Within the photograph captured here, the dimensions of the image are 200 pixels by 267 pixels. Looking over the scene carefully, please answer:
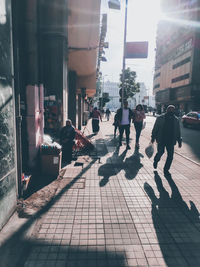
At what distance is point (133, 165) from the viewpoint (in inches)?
271

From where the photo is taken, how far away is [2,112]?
3242mm

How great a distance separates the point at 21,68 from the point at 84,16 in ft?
13.3

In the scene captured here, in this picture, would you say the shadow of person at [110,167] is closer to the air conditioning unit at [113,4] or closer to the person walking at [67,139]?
the person walking at [67,139]

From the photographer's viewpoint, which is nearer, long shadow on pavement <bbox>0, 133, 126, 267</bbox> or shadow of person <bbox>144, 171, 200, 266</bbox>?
long shadow on pavement <bbox>0, 133, 126, 267</bbox>

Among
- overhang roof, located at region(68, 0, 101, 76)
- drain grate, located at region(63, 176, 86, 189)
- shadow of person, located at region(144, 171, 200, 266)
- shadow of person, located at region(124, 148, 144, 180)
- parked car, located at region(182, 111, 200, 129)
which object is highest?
overhang roof, located at region(68, 0, 101, 76)

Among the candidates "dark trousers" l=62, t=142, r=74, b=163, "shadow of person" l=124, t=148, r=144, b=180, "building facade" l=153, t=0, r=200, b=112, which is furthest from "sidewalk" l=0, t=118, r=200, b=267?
"building facade" l=153, t=0, r=200, b=112

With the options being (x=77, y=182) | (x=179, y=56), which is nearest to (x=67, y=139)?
(x=77, y=182)

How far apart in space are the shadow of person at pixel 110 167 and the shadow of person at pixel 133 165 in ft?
0.77

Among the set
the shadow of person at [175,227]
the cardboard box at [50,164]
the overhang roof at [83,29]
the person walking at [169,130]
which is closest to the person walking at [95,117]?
the overhang roof at [83,29]

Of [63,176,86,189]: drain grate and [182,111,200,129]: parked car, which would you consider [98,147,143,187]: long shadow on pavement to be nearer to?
[63,176,86,189]: drain grate

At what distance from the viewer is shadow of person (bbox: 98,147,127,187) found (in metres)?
5.67

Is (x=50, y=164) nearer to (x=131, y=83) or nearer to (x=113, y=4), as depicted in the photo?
(x=113, y=4)

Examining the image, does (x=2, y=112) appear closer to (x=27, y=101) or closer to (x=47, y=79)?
(x=27, y=101)

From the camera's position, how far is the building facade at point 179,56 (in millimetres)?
49750
